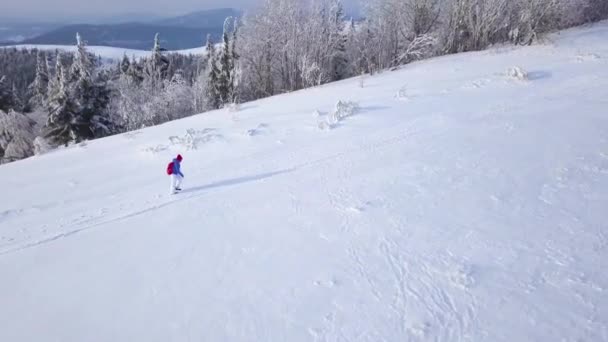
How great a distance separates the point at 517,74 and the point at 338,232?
968 centimetres

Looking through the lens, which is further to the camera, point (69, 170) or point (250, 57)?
point (250, 57)

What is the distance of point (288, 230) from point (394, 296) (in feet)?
6.73

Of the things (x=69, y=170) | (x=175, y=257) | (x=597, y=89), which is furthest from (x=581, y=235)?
(x=69, y=170)

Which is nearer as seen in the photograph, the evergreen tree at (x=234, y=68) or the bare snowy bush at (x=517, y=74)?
the bare snowy bush at (x=517, y=74)

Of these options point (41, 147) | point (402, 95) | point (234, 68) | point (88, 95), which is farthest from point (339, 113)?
point (88, 95)

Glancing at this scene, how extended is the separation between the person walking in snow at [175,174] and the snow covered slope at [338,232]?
0.25 metres

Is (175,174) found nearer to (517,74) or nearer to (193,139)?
(193,139)

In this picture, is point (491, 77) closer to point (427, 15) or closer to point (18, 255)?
point (427, 15)

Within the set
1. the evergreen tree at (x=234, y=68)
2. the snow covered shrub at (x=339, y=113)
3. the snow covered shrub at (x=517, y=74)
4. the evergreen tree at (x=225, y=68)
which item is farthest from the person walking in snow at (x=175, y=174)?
the evergreen tree at (x=225, y=68)

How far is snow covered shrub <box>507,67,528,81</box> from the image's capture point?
11.1 meters

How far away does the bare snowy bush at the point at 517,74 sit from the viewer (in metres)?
11.1

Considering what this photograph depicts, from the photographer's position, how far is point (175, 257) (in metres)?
5.16

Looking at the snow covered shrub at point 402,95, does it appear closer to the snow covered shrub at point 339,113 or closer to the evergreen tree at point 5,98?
the snow covered shrub at point 339,113

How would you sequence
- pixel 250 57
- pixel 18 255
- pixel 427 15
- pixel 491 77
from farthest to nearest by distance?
pixel 250 57, pixel 427 15, pixel 491 77, pixel 18 255
